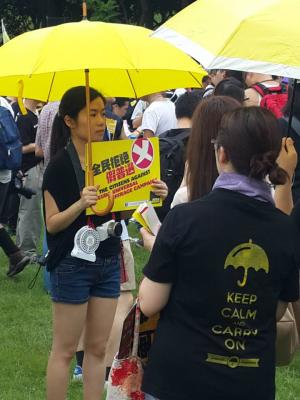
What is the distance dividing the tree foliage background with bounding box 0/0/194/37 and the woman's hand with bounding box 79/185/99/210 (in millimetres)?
24264

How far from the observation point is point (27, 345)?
6602 millimetres

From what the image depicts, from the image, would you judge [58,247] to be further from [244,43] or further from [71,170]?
[244,43]

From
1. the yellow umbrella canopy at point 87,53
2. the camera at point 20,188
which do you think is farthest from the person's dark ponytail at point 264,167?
the camera at point 20,188

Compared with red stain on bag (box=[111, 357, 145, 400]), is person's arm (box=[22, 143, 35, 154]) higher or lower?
lower

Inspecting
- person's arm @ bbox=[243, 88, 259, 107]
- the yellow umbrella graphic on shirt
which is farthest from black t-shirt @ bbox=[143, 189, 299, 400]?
person's arm @ bbox=[243, 88, 259, 107]

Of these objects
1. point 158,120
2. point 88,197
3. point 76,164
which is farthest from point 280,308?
point 158,120

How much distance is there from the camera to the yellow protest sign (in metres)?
4.42

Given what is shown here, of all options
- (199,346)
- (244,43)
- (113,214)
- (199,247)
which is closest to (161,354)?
(199,346)

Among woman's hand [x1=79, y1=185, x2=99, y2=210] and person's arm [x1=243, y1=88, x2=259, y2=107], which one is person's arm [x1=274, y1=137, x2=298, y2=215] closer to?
woman's hand [x1=79, y1=185, x2=99, y2=210]

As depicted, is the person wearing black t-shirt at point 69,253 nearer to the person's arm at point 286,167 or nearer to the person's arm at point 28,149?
the person's arm at point 286,167

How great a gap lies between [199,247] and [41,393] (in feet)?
9.36

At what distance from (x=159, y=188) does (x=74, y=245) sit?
50cm

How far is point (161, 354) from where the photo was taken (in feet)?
10.5

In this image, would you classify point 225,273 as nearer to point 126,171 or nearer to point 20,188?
point 126,171
